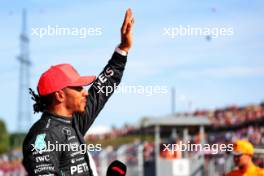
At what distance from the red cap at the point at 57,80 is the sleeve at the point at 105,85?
25.1 inches

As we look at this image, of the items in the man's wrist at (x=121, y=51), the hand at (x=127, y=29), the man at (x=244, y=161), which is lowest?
the man at (x=244, y=161)

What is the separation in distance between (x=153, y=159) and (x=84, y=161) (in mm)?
15752

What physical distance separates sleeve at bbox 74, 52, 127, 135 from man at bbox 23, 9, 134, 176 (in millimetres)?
297

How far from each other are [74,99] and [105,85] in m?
0.79

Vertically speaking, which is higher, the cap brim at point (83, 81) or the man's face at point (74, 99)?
the cap brim at point (83, 81)

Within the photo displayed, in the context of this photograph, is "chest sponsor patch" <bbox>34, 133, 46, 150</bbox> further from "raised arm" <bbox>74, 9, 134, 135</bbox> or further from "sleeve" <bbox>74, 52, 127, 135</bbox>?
"sleeve" <bbox>74, 52, 127, 135</bbox>

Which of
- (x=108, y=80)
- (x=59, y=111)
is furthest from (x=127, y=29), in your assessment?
(x=59, y=111)

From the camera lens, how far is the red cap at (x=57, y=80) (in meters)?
5.54

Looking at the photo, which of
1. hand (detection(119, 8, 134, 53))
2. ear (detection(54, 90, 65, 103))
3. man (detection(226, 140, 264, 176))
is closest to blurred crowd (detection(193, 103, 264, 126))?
man (detection(226, 140, 264, 176))

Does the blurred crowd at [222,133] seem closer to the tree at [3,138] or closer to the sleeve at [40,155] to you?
the sleeve at [40,155]

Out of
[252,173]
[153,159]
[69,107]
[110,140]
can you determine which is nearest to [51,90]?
[69,107]

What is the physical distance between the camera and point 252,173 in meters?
11.2

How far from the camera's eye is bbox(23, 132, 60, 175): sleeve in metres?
5.21

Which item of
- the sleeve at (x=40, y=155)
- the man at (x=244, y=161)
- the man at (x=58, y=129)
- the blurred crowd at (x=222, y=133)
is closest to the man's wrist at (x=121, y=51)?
the man at (x=58, y=129)
